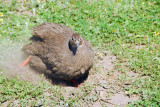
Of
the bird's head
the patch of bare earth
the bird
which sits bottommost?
the patch of bare earth

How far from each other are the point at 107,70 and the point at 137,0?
3415mm

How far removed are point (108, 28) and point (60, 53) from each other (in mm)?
2288

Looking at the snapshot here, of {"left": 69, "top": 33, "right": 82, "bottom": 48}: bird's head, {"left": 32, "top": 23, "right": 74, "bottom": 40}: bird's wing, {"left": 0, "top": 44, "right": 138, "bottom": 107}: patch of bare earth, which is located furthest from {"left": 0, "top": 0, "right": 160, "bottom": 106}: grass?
{"left": 69, "top": 33, "right": 82, "bottom": 48}: bird's head

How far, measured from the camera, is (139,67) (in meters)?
6.14

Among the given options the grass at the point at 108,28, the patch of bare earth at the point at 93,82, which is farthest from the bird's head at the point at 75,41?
the grass at the point at 108,28

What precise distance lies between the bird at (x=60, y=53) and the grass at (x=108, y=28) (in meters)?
0.50

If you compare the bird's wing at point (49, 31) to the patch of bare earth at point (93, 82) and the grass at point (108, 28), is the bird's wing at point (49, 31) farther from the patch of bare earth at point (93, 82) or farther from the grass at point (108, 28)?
the patch of bare earth at point (93, 82)

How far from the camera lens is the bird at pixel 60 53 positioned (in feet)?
18.1

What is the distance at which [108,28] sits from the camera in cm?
741

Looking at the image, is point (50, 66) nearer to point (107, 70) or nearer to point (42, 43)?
point (42, 43)

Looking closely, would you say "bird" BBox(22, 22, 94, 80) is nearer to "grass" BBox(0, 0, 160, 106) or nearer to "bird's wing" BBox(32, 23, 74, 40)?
"bird's wing" BBox(32, 23, 74, 40)

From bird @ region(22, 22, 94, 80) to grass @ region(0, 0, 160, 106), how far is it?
1.63 ft

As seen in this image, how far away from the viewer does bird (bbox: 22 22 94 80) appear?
5531 mm

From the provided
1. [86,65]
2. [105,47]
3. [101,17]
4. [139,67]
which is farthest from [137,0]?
[86,65]
